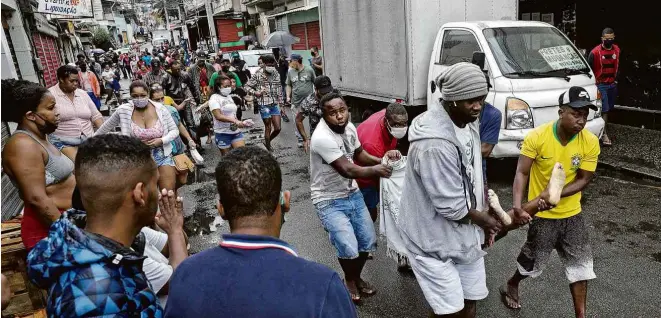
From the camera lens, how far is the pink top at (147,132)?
4535mm

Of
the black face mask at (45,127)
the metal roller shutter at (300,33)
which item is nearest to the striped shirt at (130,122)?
the black face mask at (45,127)

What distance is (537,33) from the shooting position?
6.55m

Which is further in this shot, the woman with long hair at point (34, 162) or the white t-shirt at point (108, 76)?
the white t-shirt at point (108, 76)

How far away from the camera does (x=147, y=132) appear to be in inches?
180

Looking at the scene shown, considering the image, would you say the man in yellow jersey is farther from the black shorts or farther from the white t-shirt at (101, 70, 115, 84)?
the white t-shirt at (101, 70, 115, 84)

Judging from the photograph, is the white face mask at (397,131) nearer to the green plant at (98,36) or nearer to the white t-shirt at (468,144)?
the white t-shirt at (468,144)

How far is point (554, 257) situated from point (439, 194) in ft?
8.17

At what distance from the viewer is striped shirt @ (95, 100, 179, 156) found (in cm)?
456

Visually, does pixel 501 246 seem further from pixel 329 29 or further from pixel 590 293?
pixel 329 29

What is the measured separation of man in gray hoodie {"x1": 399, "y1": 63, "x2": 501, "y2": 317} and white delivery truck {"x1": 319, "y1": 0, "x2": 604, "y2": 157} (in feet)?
11.4

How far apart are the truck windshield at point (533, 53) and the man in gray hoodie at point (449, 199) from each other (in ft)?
13.1

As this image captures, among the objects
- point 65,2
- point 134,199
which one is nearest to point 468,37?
point 134,199

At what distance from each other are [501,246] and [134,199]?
3786 mm

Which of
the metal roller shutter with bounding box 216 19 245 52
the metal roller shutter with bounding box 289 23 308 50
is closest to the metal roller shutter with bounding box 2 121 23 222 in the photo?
the metal roller shutter with bounding box 289 23 308 50
